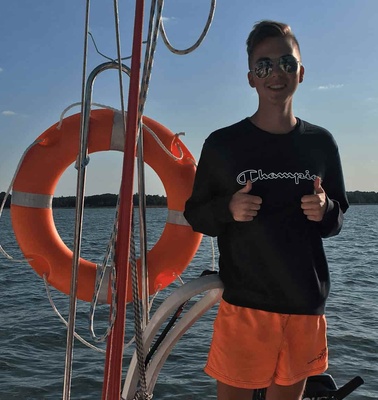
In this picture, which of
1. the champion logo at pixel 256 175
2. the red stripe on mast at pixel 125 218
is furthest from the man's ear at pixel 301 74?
the red stripe on mast at pixel 125 218

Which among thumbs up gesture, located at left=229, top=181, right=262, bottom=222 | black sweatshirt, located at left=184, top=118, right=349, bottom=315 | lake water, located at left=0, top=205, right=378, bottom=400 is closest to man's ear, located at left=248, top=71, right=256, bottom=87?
black sweatshirt, located at left=184, top=118, right=349, bottom=315

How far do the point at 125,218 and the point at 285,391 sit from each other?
0.70 m

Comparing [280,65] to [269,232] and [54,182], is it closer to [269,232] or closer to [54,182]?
[269,232]

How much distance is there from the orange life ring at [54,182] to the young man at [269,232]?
84 centimetres

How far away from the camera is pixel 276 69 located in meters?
1.53

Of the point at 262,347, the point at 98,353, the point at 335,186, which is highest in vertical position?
the point at 335,186

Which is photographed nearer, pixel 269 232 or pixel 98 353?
pixel 269 232

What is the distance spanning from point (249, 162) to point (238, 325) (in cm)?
45

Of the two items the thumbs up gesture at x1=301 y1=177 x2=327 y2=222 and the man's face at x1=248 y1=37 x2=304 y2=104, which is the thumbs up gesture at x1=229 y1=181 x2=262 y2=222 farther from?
the man's face at x1=248 y1=37 x2=304 y2=104

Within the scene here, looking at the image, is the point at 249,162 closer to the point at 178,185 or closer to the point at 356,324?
the point at 178,185

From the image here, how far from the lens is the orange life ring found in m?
2.40

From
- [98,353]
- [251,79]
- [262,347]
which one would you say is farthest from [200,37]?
[98,353]

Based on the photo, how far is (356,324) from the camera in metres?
→ 6.22

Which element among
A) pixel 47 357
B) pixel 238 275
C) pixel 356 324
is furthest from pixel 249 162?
pixel 356 324
